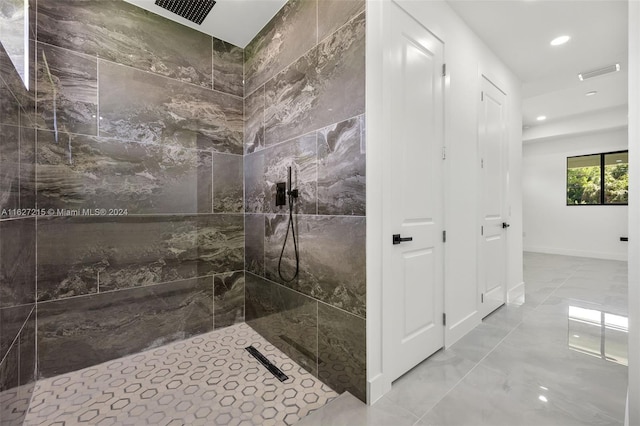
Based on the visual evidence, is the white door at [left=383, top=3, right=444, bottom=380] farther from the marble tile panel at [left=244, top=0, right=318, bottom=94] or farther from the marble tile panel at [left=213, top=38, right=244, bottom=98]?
the marble tile panel at [left=213, top=38, right=244, bottom=98]

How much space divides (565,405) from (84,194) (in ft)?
11.3

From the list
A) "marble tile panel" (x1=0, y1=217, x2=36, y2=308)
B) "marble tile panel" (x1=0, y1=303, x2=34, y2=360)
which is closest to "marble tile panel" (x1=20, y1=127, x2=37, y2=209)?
"marble tile panel" (x1=0, y1=217, x2=36, y2=308)

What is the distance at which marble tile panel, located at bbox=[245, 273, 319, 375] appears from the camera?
6.35 ft

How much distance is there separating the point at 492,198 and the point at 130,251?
11.6ft

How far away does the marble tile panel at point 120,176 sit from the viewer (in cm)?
188

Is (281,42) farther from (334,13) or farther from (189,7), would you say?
(189,7)

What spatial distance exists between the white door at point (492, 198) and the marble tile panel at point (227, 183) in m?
2.44

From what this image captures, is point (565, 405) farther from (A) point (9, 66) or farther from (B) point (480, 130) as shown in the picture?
(A) point (9, 66)

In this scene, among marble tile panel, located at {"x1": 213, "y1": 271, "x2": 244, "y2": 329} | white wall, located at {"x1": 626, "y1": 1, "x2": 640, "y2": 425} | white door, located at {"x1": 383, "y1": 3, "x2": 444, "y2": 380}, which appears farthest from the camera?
marble tile panel, located at {"x1": 213, "y1": 271, "x2": 244, "y2": 329}

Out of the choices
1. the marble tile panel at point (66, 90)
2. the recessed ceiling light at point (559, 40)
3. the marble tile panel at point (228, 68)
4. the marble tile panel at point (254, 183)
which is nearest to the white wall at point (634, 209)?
the recessed ceiling light at point (559, 40)

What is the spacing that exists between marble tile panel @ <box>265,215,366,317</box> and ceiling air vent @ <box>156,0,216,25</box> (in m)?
1.85

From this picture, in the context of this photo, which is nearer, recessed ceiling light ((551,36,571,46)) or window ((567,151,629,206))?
recessed ceiling light ((551,36,571,46))

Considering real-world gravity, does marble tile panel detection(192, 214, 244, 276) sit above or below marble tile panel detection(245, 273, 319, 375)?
above

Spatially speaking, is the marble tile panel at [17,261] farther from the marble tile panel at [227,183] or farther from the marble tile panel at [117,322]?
the marble tile panel at [227,183]
